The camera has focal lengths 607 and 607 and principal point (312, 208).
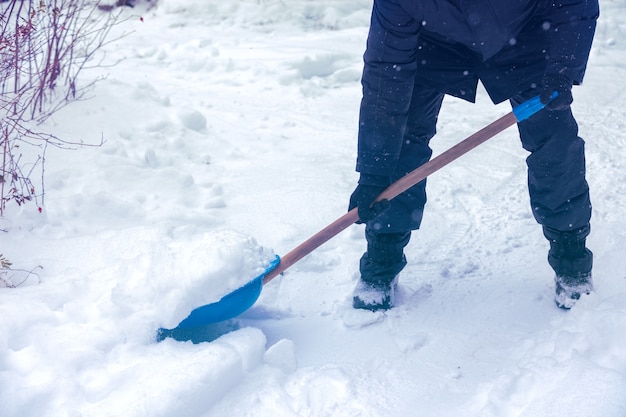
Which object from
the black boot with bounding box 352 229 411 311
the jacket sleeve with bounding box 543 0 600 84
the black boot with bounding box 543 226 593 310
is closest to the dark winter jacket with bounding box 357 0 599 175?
the jacket sleeve with bounding box 543 0 600 84

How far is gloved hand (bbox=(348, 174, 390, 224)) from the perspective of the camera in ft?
7.10

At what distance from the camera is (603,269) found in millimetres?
2412

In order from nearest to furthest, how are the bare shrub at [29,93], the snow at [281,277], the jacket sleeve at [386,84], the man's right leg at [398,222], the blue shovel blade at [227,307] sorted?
the snow at [281,277]
the jacket sleeve at [386,84]
the blue shovel blade at [227,307]
the man's right leg at [398,222]
the bare shrub at [29,93]

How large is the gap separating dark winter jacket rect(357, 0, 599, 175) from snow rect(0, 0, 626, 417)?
665 mm

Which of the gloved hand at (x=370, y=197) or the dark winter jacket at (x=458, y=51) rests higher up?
the dark winter jacket at (x=458, y=51)

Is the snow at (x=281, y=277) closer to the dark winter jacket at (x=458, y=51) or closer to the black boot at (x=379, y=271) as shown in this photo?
the black boot at (x=379, y=271)

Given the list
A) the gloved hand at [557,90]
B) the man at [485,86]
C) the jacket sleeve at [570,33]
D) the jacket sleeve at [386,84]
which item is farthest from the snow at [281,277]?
the jacket sleeve at [570,33]

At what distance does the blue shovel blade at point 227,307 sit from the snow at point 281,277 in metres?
0.05

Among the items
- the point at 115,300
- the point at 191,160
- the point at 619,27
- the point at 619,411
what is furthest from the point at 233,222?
the point at 619,27

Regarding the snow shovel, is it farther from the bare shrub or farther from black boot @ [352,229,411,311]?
the bare shrub

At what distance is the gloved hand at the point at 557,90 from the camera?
1.90m

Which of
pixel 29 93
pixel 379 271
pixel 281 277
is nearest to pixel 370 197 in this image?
pixel 379 271

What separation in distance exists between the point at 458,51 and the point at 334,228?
759 mm

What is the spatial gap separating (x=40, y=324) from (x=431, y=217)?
1847 mm
